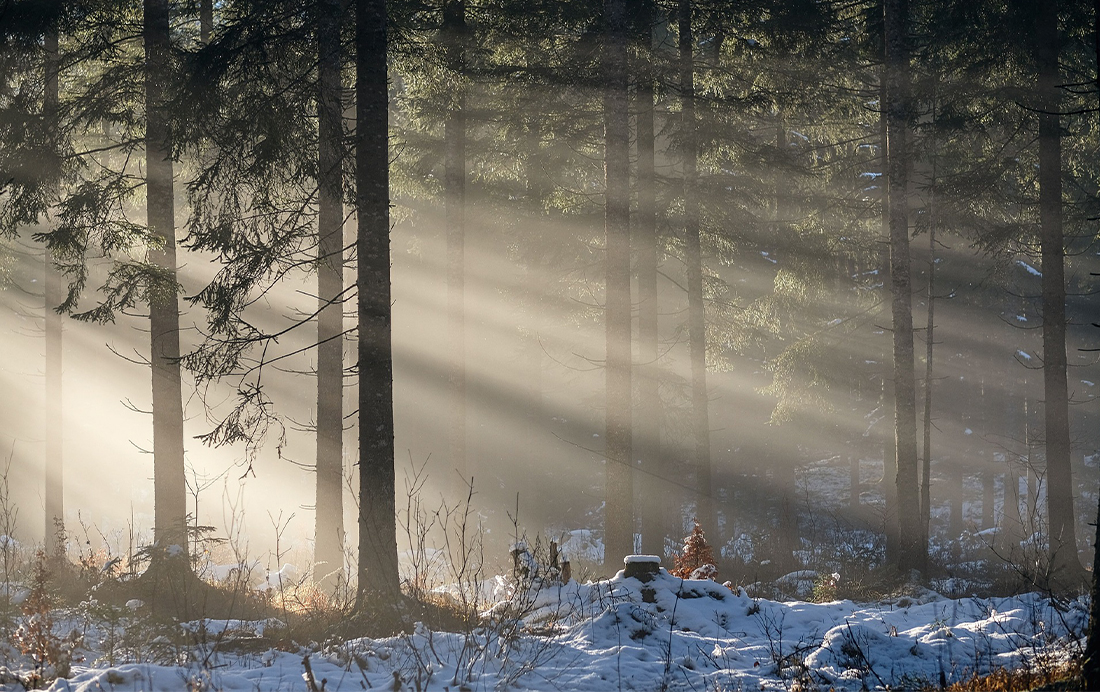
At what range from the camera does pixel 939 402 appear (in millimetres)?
27172

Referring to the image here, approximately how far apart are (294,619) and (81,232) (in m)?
5.23

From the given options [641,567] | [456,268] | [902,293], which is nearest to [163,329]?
[641,567]

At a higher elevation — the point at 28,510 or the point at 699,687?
the point at 699,687

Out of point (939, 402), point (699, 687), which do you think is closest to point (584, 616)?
point (699, 687)

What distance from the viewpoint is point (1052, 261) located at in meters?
13.0

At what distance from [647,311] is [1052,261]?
7.48 meters

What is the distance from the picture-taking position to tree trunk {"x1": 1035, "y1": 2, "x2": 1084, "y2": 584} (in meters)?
12.9

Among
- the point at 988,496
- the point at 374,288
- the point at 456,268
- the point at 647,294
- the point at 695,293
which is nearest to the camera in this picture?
the point at 374,288

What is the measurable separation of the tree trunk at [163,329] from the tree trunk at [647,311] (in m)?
7.14

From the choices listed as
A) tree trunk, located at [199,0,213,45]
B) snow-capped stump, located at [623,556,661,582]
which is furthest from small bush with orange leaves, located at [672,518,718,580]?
tree trunk, located at [199,0,213,45]

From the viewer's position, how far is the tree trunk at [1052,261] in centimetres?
1288

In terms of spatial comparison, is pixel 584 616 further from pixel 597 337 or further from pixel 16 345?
pixel 16 345

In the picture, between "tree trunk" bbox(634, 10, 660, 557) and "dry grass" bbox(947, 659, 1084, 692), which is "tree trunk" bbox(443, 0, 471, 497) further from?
"dry grass" bbox(947, 659, 1084, 692)

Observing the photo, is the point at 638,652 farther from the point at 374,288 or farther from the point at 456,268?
the point at 456,268
